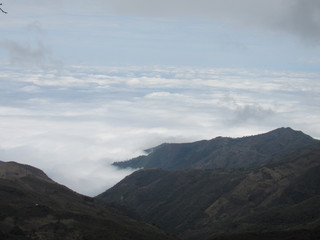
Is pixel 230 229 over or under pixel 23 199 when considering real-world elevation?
under

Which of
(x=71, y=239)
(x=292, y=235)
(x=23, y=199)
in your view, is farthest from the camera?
(x=23, y=199)

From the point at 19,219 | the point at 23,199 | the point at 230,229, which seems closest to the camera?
the point at 19,219

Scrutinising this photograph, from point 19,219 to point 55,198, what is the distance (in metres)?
46.2

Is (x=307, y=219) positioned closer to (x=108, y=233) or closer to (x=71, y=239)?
(x=108, y=233)

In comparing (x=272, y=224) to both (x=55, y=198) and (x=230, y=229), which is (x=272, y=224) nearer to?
(x=230, y=229)

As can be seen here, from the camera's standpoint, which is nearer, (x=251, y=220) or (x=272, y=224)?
(x=272, y=224)

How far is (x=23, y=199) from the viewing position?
157875 millimetres

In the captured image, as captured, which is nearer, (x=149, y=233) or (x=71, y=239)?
(x=71, y=239)

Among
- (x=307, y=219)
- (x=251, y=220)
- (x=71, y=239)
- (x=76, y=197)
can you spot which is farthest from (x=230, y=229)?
(x=71, y=239)

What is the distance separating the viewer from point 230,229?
18238cm

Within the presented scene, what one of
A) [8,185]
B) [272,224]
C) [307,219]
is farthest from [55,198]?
Answer: [307,219]

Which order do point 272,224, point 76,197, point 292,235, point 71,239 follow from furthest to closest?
point 76,197 → point 272,224 → point 71,239 → point 292,235

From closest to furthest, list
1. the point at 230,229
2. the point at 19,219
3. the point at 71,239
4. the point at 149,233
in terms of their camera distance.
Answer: the point at 71,239, the point at 19,219, the point at 149,233, the point at 230,229

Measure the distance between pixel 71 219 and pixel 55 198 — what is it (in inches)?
1696
